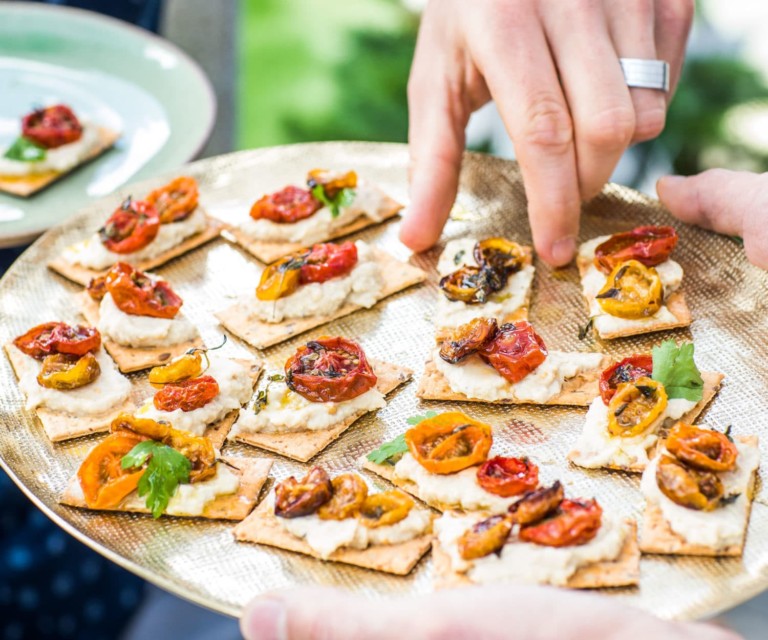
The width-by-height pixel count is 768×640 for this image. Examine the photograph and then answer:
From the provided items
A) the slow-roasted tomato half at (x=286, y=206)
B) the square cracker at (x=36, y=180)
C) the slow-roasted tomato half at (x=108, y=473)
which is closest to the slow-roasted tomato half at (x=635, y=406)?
the slow-roasted tomato half at (x=108, y=473)

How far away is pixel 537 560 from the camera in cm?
260

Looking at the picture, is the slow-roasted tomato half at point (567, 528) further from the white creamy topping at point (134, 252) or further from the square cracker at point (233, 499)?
the white creamy topping at point (134, 252)

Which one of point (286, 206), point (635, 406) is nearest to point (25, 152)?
point (286, 206)

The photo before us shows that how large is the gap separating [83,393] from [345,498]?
44.8 inches

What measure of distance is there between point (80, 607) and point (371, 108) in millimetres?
5201

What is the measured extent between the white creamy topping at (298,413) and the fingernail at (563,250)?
1.07 metres

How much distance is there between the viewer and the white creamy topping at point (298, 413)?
322 centimetres

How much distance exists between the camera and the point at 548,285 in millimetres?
3918

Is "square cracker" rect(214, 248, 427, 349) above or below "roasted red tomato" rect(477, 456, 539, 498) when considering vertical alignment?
below

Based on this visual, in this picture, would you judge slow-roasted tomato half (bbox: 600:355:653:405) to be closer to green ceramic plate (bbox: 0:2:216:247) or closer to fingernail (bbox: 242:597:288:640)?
fingernail (bbox: 242:597:288:640)

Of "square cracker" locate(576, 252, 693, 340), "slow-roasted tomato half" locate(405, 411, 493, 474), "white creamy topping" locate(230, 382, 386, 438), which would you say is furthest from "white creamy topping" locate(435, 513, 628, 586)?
"square cracker" locate(576, 252, 693, 340)

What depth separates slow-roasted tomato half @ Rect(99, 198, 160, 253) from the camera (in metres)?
4.09

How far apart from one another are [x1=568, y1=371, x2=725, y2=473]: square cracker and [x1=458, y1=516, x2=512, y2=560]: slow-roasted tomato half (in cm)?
48

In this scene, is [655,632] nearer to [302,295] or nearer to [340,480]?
[340,480]
